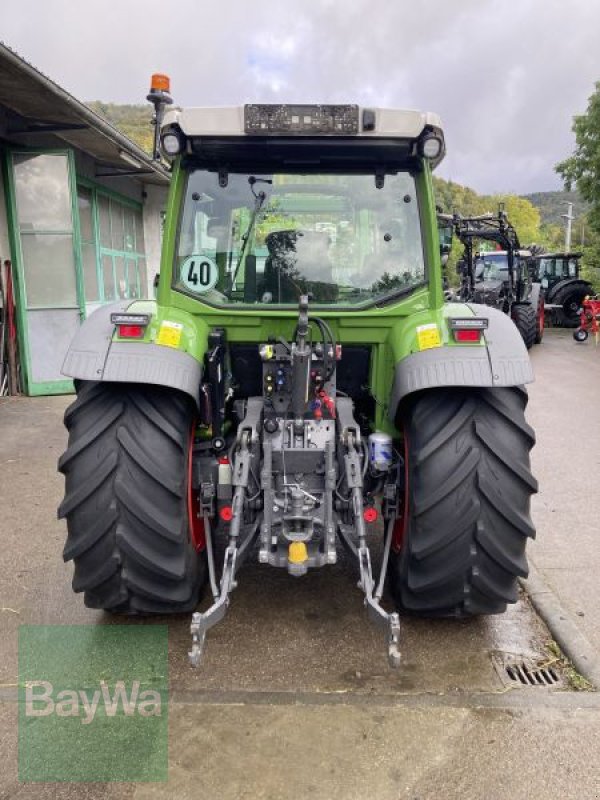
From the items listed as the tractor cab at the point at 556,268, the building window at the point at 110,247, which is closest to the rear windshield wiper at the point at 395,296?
the building window at the point at 110,247

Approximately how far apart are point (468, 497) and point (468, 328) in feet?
2.36

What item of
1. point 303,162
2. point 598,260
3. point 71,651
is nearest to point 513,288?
point 598,260

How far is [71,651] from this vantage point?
301 centimetres

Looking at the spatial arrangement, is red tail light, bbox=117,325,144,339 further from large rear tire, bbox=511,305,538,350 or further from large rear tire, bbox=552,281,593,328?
large rear tire, bbox=552,281,593,328

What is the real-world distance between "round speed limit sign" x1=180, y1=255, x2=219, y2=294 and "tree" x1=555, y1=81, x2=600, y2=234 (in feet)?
68.8

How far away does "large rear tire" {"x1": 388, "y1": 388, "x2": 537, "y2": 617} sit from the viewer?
2.80 metres

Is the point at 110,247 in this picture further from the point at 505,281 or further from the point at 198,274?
the point at 198,274

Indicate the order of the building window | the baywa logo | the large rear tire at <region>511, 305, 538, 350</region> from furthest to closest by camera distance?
1. the large rear tire at <region>511, 305, 538, 350</region>
2. the building window
3. the baywa logo

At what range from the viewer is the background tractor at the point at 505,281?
14.0 m

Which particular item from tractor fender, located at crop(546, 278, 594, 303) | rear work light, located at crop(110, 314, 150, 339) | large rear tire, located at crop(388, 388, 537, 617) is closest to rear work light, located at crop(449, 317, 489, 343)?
large rear tire, located at crop(388, 388, 537, 617)

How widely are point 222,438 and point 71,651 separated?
1.18 meters

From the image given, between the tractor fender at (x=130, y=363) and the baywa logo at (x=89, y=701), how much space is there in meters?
1.25

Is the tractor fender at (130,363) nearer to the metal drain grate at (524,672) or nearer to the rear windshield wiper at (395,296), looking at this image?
the rear windshield wiper at (395,296)

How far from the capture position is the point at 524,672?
2900mm
